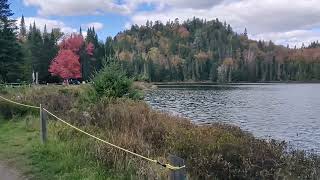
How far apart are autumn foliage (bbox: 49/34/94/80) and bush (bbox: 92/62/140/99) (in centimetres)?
6624

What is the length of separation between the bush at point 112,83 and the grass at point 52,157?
18.2 feet

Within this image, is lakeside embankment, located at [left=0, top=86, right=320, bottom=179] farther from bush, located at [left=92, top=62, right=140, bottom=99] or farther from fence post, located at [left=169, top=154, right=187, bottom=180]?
bush, located at [left=92, top=62, right=140, bottom=99]

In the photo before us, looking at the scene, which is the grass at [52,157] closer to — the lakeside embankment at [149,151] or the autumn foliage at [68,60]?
the lakeside embankment at [149,151]

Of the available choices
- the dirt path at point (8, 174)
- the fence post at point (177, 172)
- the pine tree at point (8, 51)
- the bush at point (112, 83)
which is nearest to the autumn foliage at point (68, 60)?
the pine tree at point (8, 51)

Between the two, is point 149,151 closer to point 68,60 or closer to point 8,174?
point 8,174

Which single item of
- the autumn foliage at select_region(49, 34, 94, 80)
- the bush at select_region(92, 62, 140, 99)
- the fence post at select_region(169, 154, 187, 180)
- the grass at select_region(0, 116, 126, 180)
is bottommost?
the grass at select_region(0, 116, 126, 180)

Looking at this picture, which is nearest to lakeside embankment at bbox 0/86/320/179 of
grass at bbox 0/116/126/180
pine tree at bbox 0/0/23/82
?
grass at bbox 0/116/126/180

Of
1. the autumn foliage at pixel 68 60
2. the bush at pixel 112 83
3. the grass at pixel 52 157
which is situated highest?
the autumn foliage at pixel 68 60

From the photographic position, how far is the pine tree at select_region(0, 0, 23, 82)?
A: 5469 centimetres

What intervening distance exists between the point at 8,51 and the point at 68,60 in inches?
1266

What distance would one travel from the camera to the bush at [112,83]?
61.9 feet

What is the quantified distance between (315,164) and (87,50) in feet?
314

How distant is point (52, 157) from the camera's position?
388 inches

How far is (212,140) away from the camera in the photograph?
11.5 metres
